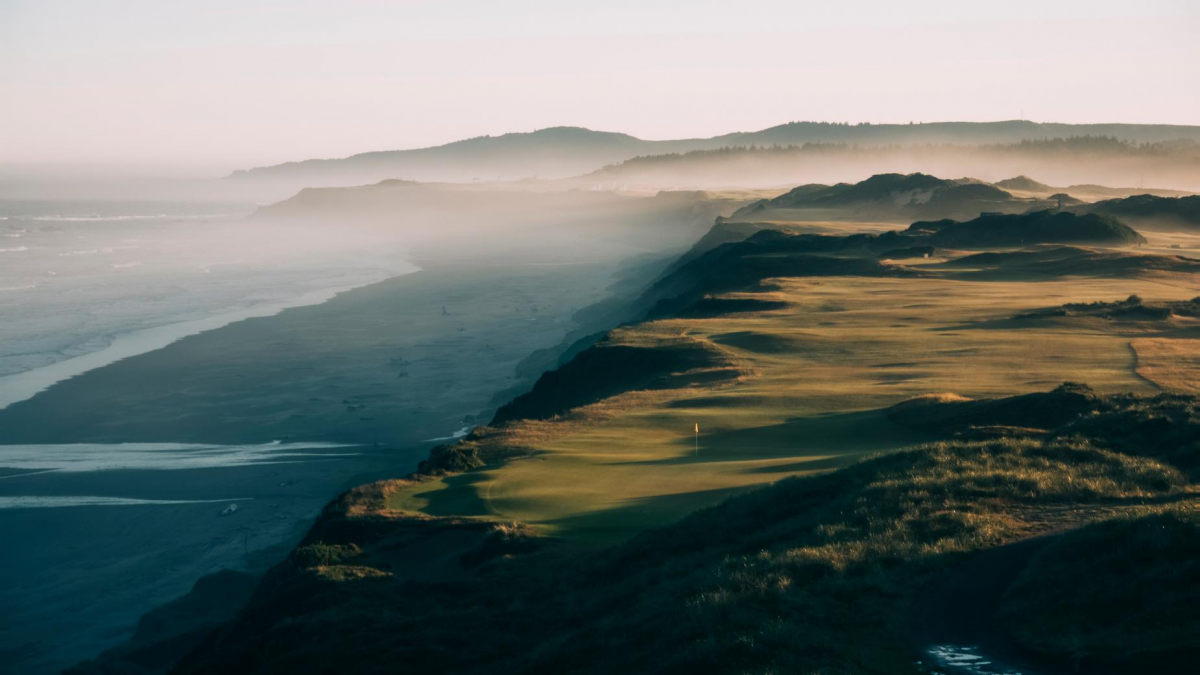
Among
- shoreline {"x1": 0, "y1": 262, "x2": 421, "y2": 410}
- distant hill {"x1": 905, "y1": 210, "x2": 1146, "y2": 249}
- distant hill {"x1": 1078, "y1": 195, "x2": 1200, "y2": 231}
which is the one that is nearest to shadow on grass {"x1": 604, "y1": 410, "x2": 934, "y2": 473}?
shoreline {"x1": 0, "y1": 262, "x2": 421, "y2": 410}

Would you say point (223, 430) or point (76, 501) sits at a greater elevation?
point (223, 430)

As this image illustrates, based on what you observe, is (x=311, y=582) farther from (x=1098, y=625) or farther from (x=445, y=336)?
(x=445, y=336)

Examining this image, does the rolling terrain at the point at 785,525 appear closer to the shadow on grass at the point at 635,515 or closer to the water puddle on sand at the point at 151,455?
the shadow on grass at the point at 635,515

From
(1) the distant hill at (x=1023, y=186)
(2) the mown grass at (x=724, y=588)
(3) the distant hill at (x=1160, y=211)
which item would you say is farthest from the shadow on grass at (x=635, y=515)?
(1) the distant hill at (x=1023, y=186)

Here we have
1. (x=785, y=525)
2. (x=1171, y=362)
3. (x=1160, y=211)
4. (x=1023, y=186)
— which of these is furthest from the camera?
(x=1023, y=186)

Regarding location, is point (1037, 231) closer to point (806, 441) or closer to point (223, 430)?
point (223, 430)

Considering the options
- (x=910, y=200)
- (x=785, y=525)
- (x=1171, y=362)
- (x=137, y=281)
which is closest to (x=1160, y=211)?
(x=910, y=200)

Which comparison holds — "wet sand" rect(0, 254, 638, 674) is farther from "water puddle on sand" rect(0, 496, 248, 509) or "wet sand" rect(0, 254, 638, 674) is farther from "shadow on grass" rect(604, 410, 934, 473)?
"shadow on grass" rect(604, 410, 934, 473)

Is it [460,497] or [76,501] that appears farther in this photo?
[76,501]
